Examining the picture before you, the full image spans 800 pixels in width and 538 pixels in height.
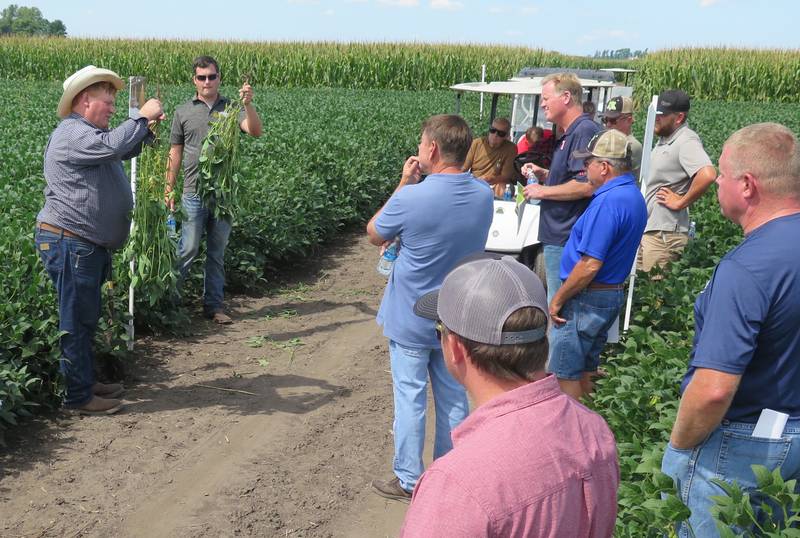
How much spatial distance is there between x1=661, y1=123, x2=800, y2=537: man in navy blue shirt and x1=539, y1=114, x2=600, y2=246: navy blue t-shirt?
3012mm

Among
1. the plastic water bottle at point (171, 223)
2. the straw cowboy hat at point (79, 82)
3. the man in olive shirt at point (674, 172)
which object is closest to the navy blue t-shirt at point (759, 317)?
the man in olive shirt at point (674, 172)

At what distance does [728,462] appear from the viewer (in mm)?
2982

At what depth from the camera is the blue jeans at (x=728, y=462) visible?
295 cm

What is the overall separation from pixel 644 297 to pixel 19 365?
15.6 ft

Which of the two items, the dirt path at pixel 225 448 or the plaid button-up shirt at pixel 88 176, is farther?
the plaid button-up shirt at pixel 88 176

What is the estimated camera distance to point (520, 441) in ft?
6.14

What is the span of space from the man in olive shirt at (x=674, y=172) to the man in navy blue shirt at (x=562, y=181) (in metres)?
0.89

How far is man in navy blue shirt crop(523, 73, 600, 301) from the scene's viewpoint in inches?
234

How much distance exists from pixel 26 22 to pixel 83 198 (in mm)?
131405

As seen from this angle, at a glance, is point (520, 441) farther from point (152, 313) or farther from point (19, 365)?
point (152, 313)

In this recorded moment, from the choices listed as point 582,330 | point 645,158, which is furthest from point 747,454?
point 645,158

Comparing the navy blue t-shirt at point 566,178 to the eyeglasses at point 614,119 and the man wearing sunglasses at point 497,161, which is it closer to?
the eyeglasses at point 614,119

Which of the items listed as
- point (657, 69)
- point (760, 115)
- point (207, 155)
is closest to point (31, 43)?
point (657, 69)

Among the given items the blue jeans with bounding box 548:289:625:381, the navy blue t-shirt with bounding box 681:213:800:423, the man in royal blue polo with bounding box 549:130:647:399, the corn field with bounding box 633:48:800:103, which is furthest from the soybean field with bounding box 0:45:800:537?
the corn field with bounding box 633:48:800:103
